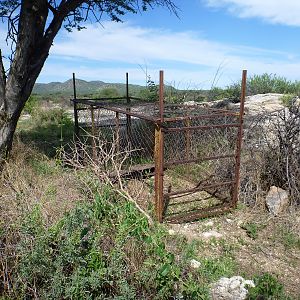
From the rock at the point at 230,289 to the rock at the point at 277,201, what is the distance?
7.16 feet

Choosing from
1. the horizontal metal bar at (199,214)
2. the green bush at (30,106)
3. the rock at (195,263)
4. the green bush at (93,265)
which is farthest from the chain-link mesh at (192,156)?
the green bush at (30,106)

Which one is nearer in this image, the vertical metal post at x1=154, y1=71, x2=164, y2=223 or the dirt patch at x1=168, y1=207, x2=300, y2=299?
the dirt patch at x1=168, y1=207, x2=300, y2=299

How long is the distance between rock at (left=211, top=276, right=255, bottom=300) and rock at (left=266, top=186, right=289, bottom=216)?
218cm

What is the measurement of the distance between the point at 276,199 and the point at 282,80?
9947 millimetres

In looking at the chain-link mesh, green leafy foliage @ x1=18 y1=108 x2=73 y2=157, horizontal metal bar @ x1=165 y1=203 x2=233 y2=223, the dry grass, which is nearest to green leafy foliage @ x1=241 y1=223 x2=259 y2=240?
horizontal metal bar @ x1=165 y1=203 x2=233 y2=223

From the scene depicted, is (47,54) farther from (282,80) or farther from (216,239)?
(282,80)

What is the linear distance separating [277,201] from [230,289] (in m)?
2.50

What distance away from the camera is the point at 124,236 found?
3.12 meters

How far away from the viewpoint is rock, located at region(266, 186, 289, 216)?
17.4 feet

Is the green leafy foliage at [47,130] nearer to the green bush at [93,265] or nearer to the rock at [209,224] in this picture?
the rock at [209,224]

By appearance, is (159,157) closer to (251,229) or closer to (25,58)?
(251,229)

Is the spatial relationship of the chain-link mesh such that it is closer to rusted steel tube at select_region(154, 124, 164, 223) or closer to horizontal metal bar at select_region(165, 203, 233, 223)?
horizontal metal bar at select_region(165, 203, 233, 223)

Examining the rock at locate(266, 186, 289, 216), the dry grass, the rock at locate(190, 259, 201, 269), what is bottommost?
the rock at locate(190, 259, 201, 269)

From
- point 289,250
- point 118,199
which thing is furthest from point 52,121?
point 289,250
